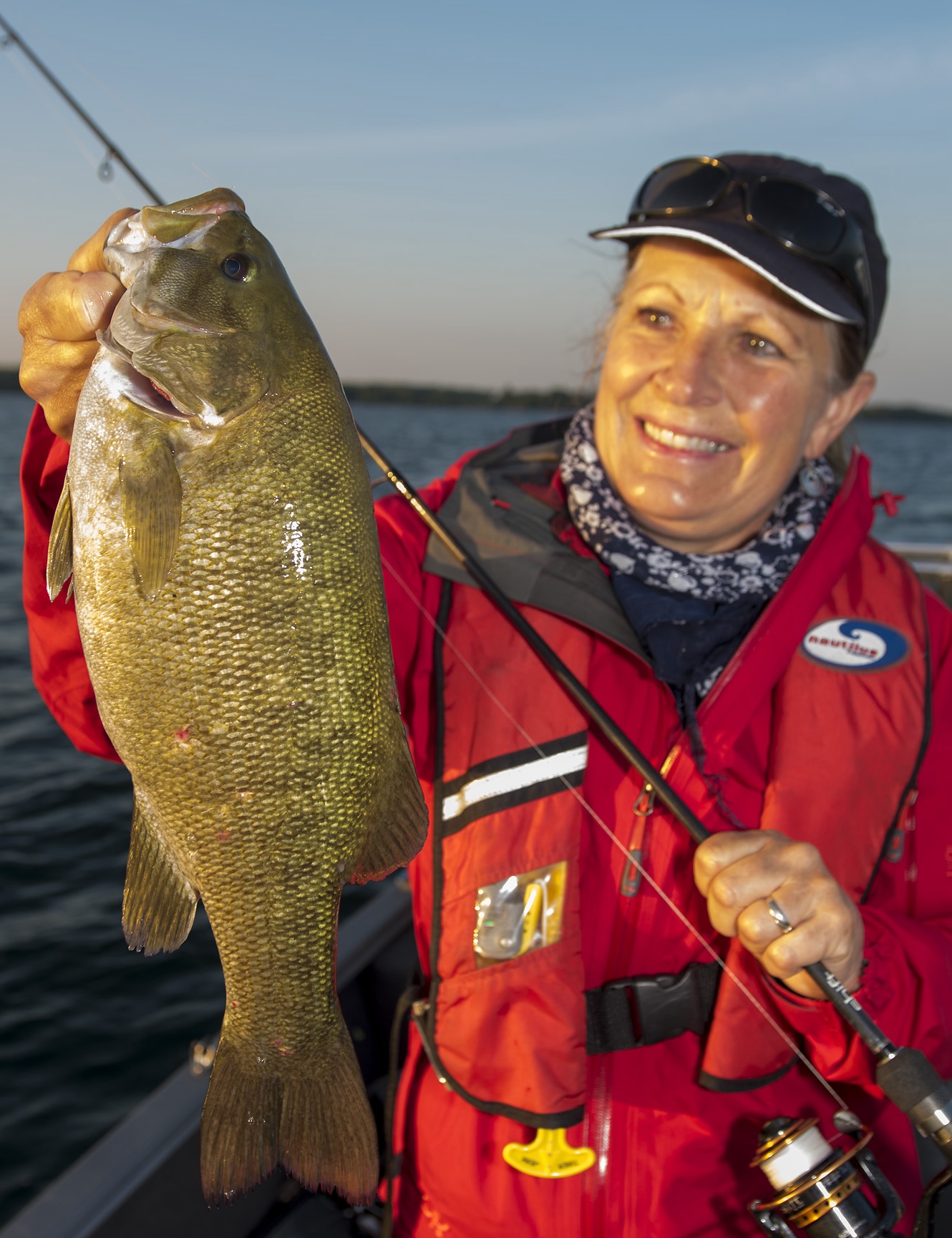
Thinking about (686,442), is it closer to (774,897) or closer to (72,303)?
(774,897)

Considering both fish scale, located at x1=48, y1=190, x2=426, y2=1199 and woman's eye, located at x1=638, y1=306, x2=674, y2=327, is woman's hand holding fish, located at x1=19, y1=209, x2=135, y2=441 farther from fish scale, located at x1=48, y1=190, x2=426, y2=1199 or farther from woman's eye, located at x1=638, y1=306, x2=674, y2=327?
woman's eye, located at x1=638, y1=306, x2=674, y2=327

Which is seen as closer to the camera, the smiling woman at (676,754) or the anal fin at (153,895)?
the anal fin at (153,895)

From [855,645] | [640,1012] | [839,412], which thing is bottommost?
[640,1012]

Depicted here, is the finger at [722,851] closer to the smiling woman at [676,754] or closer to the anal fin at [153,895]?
the smiling woman at [676,754]

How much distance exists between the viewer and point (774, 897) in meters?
2.08

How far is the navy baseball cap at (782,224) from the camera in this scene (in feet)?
8.50

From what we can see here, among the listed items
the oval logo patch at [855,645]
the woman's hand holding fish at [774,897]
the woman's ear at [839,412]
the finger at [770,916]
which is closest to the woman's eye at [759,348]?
the woman's ear at [839,412]

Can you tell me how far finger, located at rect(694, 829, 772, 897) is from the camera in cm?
212

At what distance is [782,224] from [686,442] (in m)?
0.70

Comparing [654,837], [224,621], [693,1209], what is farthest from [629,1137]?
[224,621]

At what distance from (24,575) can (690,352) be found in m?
1.88

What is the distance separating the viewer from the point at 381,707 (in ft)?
5.81

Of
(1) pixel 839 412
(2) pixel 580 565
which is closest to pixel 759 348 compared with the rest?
(1) pixel 839 412

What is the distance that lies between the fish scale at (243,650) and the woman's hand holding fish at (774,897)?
0.76 m
